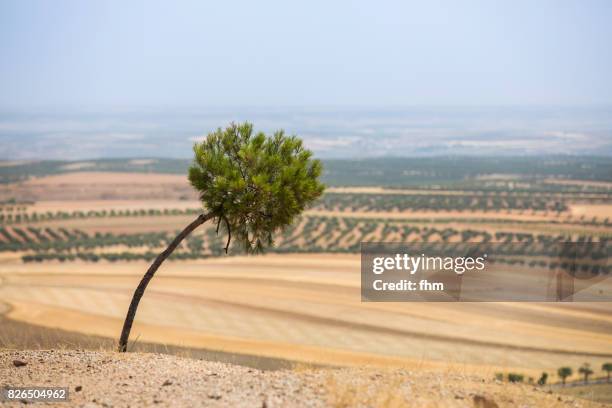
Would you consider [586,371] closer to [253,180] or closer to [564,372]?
[564,372]

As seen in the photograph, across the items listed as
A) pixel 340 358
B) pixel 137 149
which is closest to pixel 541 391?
pixel 340 358

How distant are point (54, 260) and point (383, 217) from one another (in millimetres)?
33285

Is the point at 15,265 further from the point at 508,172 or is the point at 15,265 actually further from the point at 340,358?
the point at 508,172

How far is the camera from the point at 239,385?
1133cm

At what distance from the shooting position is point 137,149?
200 metres

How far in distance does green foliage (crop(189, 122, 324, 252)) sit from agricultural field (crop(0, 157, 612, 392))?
2.96m

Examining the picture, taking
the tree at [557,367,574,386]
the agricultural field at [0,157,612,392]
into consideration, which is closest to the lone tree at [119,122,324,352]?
the agricultural field at [0,157,612,392]

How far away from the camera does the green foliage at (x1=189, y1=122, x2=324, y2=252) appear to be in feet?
51.1

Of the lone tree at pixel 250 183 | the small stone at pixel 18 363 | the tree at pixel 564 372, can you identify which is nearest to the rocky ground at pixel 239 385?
the small stone at pixel 18 363

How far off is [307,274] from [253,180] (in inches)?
1157

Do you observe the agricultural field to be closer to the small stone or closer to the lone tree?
the lone tree

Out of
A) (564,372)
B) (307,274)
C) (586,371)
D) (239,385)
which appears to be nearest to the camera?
(239,385)

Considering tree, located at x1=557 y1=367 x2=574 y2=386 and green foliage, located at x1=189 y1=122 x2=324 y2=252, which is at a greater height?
green foliage, located at x1=189 y1=122 x2=324 y2=252

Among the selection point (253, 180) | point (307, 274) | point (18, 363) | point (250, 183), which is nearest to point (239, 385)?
point (18, 363)
